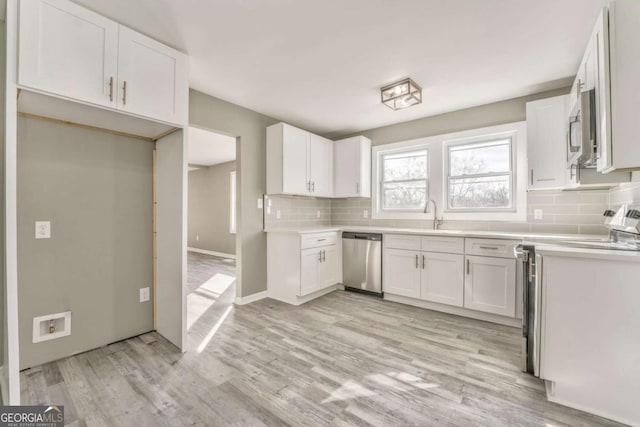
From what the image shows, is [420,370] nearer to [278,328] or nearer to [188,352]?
[278,328]

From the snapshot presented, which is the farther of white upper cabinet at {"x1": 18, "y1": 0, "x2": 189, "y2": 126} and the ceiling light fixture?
the ceiling light fixture

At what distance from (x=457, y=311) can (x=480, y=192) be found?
1.57 metres

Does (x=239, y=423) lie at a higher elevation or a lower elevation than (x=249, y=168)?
lower

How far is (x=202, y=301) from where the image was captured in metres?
3.61

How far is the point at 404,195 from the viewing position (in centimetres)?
420

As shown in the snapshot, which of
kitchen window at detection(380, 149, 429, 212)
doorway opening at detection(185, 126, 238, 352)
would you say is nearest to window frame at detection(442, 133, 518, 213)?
kitchen window at detection(380, 149, 429, 212)

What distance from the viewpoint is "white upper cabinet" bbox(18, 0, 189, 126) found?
1.54m

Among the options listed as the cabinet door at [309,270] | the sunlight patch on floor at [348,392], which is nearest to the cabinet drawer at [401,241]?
the cabinet door at [309,270]

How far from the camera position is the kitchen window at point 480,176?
3.36 meters

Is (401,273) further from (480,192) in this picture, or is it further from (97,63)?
(97,63)

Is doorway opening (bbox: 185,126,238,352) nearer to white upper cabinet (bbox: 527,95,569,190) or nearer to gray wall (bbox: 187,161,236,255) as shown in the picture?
gray wall (bbox: 187,161,236,255)

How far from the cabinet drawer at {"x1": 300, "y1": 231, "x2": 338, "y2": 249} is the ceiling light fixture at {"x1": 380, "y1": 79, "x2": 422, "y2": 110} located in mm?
1873

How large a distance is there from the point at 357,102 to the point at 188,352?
10.6ft

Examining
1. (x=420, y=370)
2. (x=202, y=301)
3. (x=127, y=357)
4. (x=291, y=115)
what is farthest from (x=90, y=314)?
(x=291, y=115)
